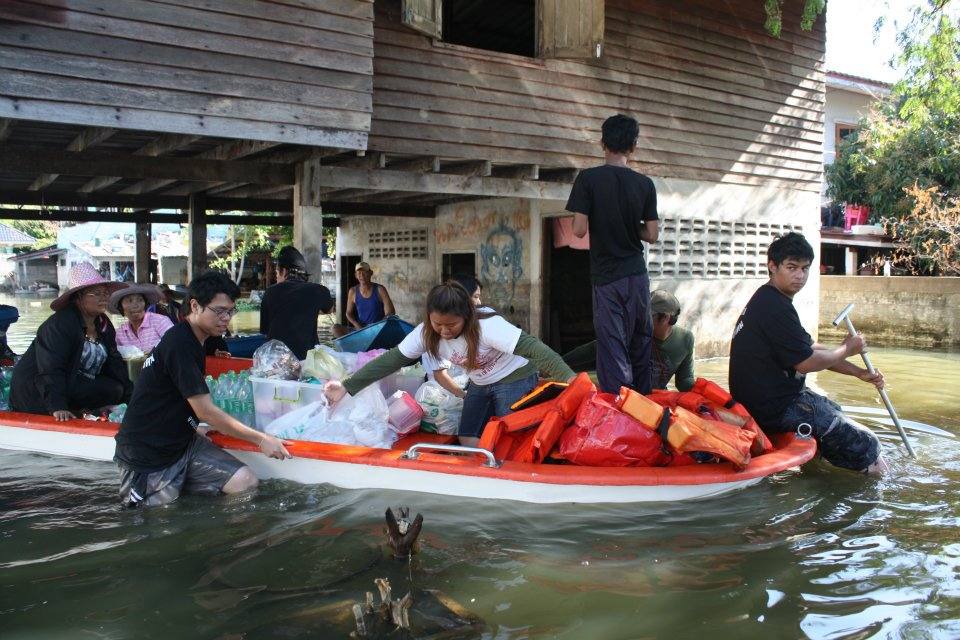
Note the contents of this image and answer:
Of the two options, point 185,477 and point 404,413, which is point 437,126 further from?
point 185,477

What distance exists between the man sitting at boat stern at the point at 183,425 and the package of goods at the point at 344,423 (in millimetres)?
482

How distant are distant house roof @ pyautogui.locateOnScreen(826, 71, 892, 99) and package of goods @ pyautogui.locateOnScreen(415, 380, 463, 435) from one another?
20082 millimetres

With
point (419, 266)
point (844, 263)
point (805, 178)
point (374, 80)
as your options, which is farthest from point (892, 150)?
point (374, 80)

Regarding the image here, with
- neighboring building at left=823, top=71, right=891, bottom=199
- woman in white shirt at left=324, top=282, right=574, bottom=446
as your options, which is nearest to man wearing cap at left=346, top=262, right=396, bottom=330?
woman in white shirt at left=324, top=282, right=574, bottom=446

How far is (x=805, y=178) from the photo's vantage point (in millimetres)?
14336

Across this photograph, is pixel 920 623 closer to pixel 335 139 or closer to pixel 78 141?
pixel 335 139

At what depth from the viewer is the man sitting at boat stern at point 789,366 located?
4965mm

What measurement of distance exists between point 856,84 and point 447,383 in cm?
2144

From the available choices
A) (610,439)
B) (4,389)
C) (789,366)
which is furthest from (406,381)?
(4,389)

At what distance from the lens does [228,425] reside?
180 inches

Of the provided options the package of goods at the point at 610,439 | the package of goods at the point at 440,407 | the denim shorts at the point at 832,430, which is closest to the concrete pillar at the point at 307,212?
the package of goods at the point at 440,407

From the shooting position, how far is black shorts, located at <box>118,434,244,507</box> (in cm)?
487

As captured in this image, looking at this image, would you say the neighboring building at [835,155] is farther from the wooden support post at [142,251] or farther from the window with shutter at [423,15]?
the wooden support post at [142,251]

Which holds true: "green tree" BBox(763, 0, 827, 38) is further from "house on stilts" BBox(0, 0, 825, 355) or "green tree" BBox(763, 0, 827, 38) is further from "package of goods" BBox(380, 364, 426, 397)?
"package of goods" BBox(380, 364, 426, 397)
